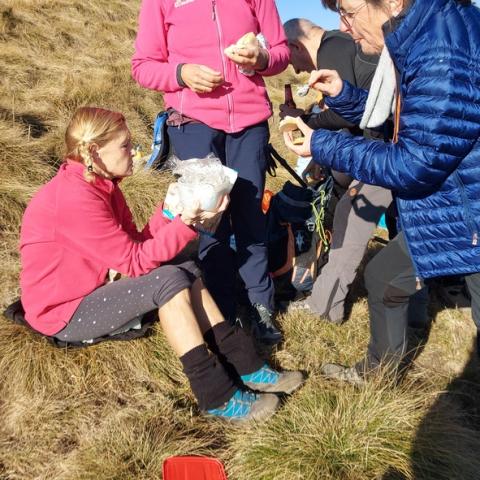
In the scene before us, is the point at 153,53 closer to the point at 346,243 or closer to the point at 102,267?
the point at 102,267

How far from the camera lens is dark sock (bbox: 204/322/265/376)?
2596 mm

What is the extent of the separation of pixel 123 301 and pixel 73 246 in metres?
0.39

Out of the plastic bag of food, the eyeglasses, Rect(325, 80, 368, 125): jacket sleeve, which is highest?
the eyeglasses

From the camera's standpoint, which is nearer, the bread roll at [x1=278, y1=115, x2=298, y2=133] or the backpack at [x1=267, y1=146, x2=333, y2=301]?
the bread roll at [x1=278, y1=115, x2=298, y2=133]

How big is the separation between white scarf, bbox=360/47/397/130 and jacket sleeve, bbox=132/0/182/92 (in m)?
1.10

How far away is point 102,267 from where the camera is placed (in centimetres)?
251

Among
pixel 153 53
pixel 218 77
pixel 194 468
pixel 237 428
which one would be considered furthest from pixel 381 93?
pixel 194 468

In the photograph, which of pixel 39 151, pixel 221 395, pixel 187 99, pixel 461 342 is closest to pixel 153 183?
pixel 39 151

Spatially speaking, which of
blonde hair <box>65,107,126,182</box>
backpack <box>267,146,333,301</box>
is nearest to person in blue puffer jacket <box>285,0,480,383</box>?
blonde hair <box>65,107,126,182</box>

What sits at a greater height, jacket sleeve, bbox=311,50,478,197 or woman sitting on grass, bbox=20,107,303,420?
jacket sleeve, bbox=311,50,478,197

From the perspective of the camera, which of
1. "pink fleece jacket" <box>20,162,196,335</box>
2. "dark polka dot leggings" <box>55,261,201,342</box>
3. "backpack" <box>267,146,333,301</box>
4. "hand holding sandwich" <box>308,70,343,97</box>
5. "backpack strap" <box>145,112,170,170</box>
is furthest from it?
"backpack" <box>267,146,333,301</box>

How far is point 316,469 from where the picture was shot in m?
2.06

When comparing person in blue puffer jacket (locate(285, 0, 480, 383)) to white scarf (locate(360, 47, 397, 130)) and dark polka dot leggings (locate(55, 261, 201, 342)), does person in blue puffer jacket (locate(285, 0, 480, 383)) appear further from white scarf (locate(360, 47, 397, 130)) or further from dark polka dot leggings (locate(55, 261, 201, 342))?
dark polka dot leggings (locate(55, 261, 201, 342))

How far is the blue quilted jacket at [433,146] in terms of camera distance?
175 centimetres
